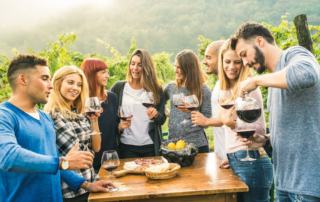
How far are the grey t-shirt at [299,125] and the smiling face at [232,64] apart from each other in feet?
1.72

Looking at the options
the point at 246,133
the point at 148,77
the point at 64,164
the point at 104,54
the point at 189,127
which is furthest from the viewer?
the point at 104,54

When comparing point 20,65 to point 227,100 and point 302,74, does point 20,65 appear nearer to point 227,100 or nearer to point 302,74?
point 227,100

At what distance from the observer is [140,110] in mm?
2893

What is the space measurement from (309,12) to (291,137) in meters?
4.78

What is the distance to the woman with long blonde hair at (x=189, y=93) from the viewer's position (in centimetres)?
270

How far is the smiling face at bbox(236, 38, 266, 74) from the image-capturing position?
1521 millimetres

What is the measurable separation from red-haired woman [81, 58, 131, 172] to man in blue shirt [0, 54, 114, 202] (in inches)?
39.9

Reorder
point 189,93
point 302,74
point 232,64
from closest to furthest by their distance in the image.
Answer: point 302,74 < point 232,64 < point 189,93

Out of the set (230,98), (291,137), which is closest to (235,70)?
(230,98)

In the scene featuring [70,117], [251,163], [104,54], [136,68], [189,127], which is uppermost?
[104,54]

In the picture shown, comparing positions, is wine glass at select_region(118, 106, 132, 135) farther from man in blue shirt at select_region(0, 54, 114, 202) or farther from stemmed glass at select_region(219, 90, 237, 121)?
stemmed glass at select_region(219, 90, 237, 121)

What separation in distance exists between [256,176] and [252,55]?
0.85 metres

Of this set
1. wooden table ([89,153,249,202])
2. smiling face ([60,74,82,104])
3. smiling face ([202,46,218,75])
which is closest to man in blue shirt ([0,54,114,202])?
wooden table ([89,153,249,202])

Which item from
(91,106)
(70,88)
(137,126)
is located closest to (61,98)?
(70,88)
